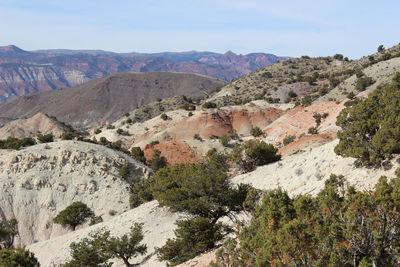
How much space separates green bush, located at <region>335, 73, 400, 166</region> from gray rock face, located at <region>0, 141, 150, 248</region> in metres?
26.9

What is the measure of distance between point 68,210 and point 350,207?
33154 mm

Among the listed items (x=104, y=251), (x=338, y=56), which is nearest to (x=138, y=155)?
(x=104, y=251)

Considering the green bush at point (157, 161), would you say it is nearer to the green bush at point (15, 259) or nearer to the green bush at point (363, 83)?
the green bush at point (15, 259)

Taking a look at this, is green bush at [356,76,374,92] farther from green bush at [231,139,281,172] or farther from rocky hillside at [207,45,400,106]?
green bush at [231,139,281,172]

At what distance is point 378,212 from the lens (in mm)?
10250

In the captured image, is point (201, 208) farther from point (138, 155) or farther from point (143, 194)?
point (138, 155)

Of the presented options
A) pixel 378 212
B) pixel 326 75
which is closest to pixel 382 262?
pixel 378 212

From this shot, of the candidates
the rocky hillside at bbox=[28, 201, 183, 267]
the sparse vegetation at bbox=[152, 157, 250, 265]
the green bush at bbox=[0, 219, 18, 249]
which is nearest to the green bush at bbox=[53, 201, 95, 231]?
the green bush at bbox=[0, 219, 18, 249]

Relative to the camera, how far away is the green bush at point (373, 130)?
1756cm

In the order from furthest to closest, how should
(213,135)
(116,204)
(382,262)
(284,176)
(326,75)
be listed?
1. (326,75)
2. (213,135)
3. (116,204)
4. (284,176)
5. (382,262)

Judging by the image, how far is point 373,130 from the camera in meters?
19.5

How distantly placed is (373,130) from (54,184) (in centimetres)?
3696

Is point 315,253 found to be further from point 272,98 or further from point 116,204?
point 272,98

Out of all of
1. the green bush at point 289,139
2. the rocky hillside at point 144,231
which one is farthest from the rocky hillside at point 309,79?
the rocky hillside at point 144,231
